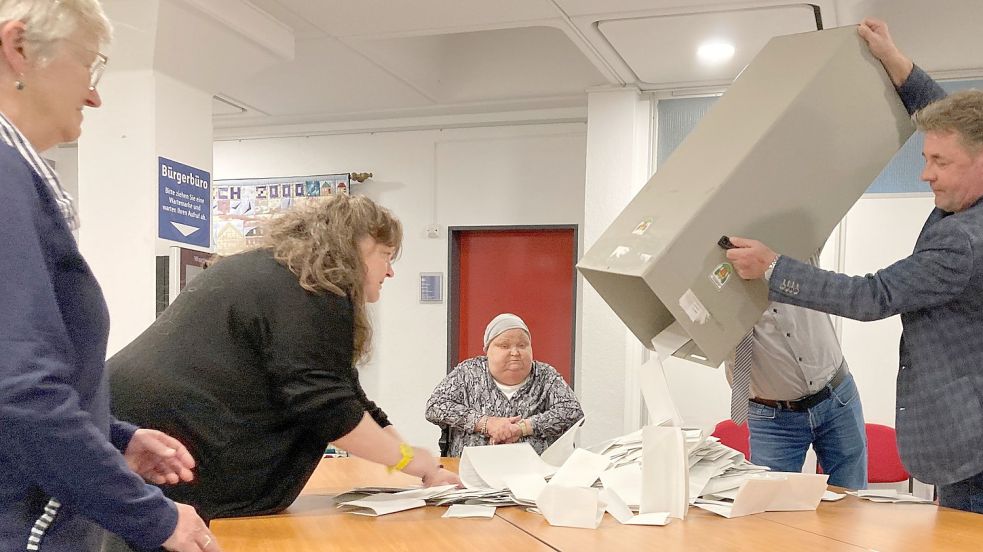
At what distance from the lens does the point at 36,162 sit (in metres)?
0.92

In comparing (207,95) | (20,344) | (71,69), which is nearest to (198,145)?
(207,95)

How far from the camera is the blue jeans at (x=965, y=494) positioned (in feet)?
5.61

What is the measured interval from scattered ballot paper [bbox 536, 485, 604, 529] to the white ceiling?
2.13 meters

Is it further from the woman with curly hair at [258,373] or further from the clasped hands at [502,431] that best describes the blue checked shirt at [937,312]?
the clasped hands at [502,431]

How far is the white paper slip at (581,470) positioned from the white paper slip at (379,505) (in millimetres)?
292

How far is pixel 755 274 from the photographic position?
1624mm

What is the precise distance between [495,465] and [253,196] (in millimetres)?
4064

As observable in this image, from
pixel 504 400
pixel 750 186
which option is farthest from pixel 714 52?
pixel 750 186

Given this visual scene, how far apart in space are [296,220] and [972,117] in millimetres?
1424

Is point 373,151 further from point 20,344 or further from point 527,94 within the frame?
point 20,344

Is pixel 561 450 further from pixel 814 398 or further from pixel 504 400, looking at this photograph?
pixel 504 400

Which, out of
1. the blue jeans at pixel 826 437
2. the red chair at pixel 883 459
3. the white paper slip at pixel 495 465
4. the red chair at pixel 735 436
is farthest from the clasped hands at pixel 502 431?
the red chair at pixel 883 459

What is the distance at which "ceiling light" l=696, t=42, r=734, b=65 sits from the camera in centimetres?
357

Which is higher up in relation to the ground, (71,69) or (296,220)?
(71,69)
